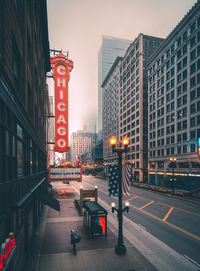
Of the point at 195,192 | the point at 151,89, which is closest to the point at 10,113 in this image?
the point at 195,192

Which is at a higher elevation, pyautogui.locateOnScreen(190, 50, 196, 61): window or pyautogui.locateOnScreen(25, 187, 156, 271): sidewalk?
pyautogui.locateOnScreen(190, 50, 196, 61): window

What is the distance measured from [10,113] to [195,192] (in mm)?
33581

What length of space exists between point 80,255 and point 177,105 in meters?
43.0

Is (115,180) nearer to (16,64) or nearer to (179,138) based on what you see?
(16,64)

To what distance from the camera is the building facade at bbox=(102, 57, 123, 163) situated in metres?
91.5

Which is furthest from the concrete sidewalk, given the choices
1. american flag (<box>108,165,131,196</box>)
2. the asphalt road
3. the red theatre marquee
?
the red theatre marquee

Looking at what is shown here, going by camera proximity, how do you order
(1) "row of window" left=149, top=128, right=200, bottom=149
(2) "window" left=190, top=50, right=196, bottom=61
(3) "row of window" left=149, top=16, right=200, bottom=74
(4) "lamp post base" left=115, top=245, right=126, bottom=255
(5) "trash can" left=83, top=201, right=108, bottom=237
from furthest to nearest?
(2) "window" left=190, top=50, right=196, bottom=61
(3) "row of window" left=149, top=16, right=200, bottom=74
(1) "row of window" left=149, top=128, right=200, bottom=149
(5) "trash can" left=83, top=201, right=108, bottom=237
(4) "lamp post base" left=115, top=245, right=126, bottom=255

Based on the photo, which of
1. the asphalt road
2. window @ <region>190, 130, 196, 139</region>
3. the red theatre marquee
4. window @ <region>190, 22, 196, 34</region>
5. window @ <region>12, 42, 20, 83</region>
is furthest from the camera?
window @ <region>190, 22, 196, 34</region>

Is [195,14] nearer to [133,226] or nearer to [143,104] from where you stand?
[143,104]

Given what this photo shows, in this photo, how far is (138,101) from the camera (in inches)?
2623

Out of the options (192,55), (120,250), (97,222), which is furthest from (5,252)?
(192,55)

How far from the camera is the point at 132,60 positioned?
73.8 m

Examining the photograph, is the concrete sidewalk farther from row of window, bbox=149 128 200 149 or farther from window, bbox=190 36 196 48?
window, bbox=190 36 196 48

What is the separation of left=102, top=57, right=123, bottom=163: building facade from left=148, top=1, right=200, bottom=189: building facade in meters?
33.4
